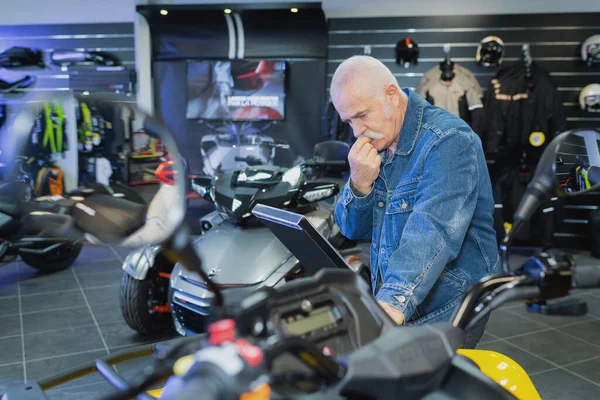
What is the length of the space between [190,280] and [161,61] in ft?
18.6

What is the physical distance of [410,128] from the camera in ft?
5.37

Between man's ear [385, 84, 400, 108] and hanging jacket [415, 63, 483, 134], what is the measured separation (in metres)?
5.31

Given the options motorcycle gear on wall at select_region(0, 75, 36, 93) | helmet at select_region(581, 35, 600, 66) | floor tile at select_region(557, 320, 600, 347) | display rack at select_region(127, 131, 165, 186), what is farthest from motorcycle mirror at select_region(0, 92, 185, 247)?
motorcycle gear on wall at select_region(0, 75, 36, 93)

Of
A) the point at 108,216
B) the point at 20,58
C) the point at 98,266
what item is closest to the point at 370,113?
the point at 108,216

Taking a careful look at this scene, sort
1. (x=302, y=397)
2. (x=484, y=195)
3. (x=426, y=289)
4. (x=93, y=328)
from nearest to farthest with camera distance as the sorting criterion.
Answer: (x=302, y=397) → (x=426, y=289) → (x=484, y=195) → (x=93, y=328)

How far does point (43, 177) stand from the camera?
0.86 metres

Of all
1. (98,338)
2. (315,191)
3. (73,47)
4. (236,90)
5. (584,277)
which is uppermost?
(73,47)

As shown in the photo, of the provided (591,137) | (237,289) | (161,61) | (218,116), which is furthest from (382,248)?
(161,61)

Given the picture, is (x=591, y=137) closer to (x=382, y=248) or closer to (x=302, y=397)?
(x=302, y=397)

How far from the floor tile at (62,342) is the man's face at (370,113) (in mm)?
2881

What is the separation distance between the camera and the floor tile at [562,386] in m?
3.14

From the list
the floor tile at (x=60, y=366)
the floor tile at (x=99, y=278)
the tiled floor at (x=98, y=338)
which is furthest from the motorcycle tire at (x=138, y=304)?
the floor tile at (x=99, y=278)

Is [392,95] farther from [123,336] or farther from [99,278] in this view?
[99,278]

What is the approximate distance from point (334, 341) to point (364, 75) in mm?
904
